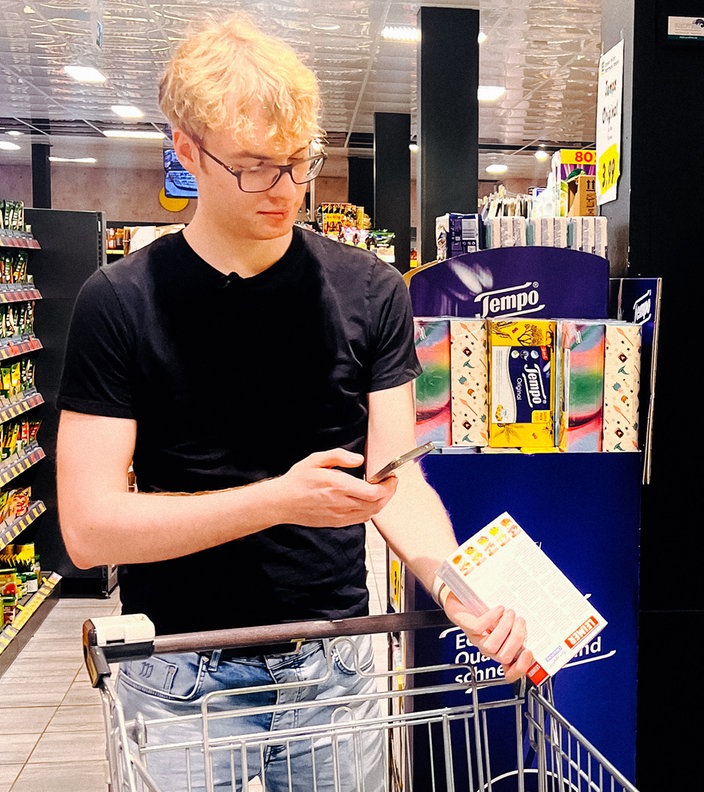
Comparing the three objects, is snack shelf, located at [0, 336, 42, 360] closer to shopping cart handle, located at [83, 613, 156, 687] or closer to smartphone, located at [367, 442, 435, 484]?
shopping cart handle, located at [83, 613, 156, 687]

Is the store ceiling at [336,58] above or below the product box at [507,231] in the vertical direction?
above

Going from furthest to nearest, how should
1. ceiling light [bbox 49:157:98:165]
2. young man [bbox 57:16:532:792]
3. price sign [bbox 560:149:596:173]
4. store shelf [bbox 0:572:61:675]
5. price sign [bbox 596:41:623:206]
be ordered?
ceiling light [bbox 49:157:98:165], store shelf [bbox 0:572:61:675], price sign [bbox 560:149:596:173], price sign [bbox 596:41:623:206], young man [bbox 57:16:532:792]

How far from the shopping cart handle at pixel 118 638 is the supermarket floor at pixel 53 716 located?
212 centimetres

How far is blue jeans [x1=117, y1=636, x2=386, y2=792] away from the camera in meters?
1.43

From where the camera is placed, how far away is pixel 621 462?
2.38m

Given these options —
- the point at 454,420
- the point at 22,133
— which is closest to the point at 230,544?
the point at 454,420

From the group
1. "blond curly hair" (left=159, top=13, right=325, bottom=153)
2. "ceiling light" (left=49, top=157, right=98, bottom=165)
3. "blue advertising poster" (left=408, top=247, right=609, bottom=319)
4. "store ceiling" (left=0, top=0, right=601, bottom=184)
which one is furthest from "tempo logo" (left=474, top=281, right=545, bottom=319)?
"ceiling light" (left=49, top=157, right=98, bottom=165)

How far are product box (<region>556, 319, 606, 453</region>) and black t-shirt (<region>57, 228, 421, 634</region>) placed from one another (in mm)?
982

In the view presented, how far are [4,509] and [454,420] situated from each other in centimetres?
337

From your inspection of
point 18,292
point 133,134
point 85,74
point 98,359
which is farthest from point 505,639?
point 133,134

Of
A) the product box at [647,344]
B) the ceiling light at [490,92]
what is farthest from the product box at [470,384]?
the ceiling light at [490,92]

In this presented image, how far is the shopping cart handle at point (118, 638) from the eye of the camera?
49.3 inches

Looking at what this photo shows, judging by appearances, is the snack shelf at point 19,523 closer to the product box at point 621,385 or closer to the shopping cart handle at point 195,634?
the product box at point 621,385

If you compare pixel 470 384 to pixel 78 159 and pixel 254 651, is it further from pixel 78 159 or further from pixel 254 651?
pixel 78 159
